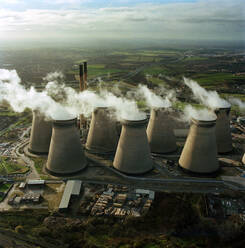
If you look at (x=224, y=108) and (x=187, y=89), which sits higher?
(x=224, y=108)

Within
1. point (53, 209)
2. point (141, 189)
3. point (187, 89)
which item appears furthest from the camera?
point (187, 89)

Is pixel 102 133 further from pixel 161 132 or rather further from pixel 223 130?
pixel 223 130

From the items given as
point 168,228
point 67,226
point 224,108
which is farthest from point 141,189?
point 224,108

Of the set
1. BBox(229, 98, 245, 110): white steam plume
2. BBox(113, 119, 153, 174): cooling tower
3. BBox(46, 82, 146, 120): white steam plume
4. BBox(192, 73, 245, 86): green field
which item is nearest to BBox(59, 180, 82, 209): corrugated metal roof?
BBox(113, 119, 153, 174): cooling tower

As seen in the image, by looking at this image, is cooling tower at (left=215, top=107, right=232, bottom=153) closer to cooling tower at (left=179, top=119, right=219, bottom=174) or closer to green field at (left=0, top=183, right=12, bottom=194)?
cooling tower at (left=179, top=119, right=219, bottom=174)

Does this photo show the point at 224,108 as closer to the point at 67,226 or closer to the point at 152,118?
the point at 152,118

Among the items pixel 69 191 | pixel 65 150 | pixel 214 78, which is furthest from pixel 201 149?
pixel 214 78

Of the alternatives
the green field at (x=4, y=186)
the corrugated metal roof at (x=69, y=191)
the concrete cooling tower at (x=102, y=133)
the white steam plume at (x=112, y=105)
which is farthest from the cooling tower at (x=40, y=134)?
the corrugated metal roof at (x=69, y=191)
